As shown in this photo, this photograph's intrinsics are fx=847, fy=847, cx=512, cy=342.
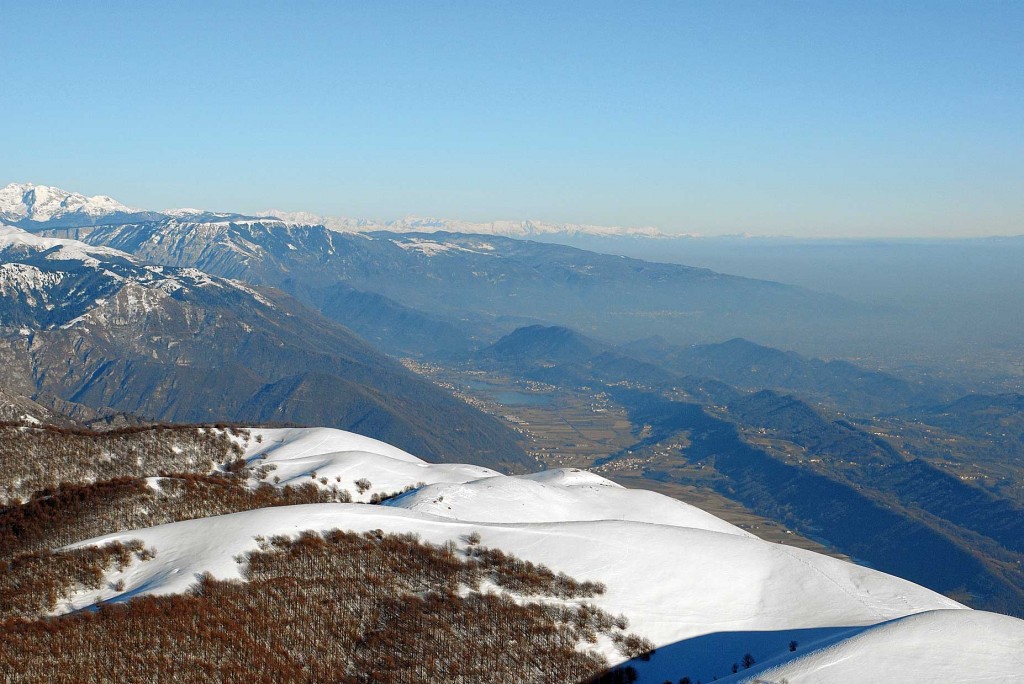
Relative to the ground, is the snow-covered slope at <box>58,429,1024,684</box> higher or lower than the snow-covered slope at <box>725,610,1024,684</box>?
lower

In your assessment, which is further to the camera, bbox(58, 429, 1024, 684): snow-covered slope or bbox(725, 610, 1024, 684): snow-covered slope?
bbox(58, 429, 1024, 684): snow-covered slope

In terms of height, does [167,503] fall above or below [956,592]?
above

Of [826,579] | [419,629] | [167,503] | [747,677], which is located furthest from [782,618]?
[167,503]

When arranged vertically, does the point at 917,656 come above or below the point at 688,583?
above

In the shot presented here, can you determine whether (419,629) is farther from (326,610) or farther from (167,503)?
(167,503)

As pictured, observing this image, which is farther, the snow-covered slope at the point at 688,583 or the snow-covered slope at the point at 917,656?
the snow-covered slope at the point at 688,583

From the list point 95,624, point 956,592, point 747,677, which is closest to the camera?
point 747,677

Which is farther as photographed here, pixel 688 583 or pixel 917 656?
pixel 688 583

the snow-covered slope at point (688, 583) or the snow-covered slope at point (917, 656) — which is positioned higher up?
the snow-covered slope at point (917, 656)
